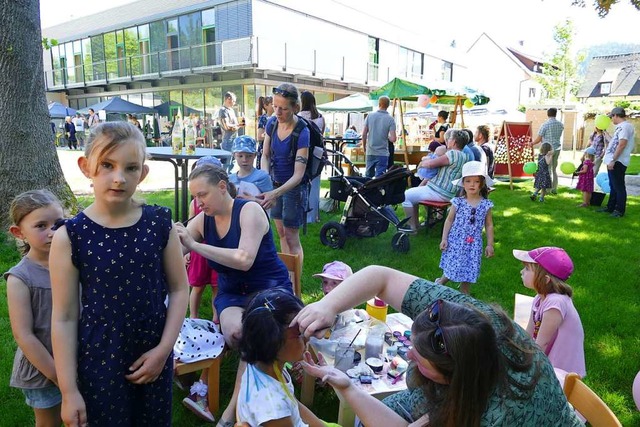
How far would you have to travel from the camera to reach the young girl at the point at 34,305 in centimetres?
189

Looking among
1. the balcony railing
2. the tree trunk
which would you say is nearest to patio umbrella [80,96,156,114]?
the balcony railing

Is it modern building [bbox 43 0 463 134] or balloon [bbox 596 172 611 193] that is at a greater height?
modern building [bbox 43 0 463 134]

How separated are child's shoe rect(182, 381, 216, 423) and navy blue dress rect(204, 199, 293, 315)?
0.47 m

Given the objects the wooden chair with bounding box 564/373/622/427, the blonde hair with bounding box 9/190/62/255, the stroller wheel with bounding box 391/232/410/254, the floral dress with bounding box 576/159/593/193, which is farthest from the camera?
the floral dress with bounding box 576/159/593/193

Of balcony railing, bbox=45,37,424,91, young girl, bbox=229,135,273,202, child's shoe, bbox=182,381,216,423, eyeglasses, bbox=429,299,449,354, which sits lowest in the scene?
child's shoe, bbox=182,381,216,423

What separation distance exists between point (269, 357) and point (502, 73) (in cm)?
4950

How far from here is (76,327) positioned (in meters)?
1.67

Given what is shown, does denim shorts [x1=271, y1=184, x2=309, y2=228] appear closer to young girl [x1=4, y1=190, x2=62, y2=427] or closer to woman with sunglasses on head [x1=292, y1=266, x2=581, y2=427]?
young girl [x1=4, y1=190, x2=62, y2=427]

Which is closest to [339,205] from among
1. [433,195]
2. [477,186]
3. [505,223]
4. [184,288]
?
[433,195]

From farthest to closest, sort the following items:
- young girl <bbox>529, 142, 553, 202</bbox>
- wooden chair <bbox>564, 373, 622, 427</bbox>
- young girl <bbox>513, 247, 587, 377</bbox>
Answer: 1. young girl <bbox>529, 142, 553, 202</bbox>
2. young girl <bbox>513, 247, 587, 377</bbox>
3. wooden chair <bbox>564, 373, 622, 427</bbox>

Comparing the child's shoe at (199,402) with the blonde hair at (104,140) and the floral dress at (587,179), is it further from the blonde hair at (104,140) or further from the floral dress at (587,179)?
the floral dress at (587,179)

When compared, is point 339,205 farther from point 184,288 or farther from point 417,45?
point 417,45

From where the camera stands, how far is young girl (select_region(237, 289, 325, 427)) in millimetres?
1749

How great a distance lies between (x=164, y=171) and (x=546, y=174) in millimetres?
10132
